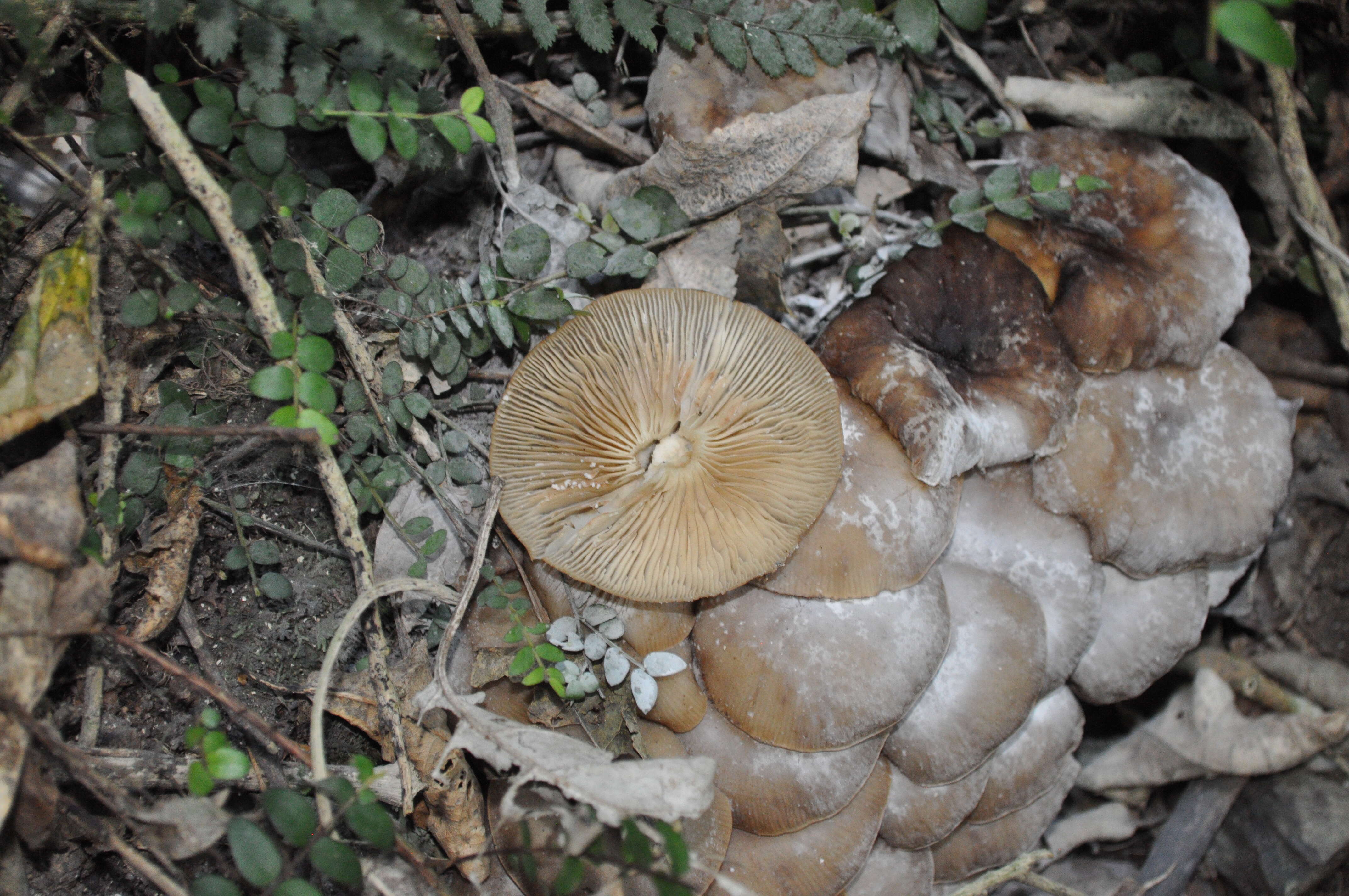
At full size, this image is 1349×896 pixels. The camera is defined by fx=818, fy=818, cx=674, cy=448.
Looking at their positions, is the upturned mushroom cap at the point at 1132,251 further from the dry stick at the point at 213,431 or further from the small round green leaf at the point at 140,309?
the small round green leaf at the point at 140,309

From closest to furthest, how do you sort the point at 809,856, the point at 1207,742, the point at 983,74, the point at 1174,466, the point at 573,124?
the point at 809,856 < the point at 573,124 < the point at 1174,466 < the point at 983,74 < the point at 1207,742

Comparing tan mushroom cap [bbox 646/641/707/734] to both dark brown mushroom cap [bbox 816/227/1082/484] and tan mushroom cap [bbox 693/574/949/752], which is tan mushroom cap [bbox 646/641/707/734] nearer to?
tan mushroom cap [bbox 693/574/949/752]

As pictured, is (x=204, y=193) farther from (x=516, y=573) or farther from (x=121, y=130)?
(x=516, y=573)

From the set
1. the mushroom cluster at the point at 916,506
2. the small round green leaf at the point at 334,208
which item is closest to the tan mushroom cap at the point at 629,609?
the mushroom cluster at the point at 916,506

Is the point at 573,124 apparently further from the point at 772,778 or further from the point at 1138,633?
the point at 1138,633

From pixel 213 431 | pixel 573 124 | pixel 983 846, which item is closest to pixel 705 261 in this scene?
pixel 573 124
